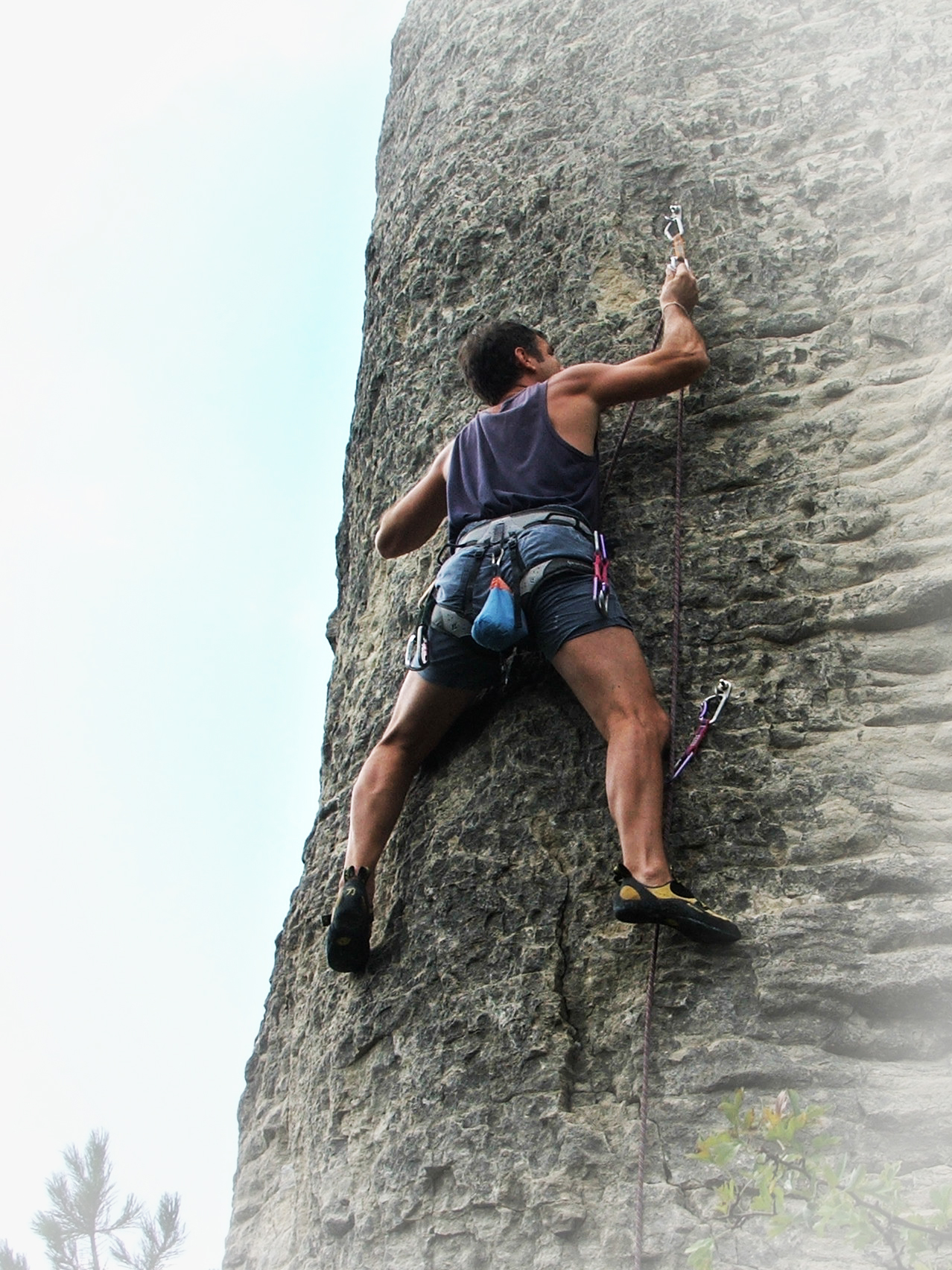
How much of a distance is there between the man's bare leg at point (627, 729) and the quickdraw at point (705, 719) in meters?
0.10

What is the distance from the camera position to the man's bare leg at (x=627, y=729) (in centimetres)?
323

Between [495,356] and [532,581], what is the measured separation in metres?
0.91

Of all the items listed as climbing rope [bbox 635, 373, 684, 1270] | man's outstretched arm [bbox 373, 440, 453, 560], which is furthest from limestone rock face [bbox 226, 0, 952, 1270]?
man's outstretched arm [bbox 373, 440, 453, 560]

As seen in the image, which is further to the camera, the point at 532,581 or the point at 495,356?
the point at 495,356

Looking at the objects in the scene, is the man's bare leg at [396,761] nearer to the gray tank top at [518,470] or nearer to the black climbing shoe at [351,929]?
the black climbing shoe at [351,929]

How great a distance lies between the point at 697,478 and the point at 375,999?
5.53 ft

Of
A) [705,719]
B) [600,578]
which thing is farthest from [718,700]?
[600,578]

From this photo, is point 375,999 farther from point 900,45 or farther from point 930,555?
point 900,45

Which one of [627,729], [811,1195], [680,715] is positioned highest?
[680,715]

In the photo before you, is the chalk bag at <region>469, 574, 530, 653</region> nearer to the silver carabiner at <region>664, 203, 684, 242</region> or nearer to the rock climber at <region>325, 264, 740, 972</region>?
the rock climber at <region>325, 264, 740, 972</region>

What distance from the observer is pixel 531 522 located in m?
3.74

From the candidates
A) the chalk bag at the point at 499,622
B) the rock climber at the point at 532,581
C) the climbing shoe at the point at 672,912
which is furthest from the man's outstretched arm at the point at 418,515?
the climbing shoe at the point at 672,912

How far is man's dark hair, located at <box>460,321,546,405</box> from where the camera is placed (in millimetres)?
4188

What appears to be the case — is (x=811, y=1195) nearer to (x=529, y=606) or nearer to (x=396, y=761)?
(x=529, y=606)
